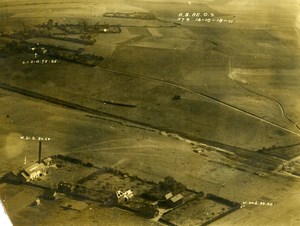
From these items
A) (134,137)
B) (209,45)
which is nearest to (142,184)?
(134,137)

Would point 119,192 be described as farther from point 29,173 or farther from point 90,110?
point 90,110

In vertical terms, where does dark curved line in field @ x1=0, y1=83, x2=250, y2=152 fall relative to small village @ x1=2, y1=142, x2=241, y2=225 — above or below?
above

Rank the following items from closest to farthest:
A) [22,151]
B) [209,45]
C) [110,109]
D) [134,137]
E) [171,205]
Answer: [171,205] < [22,151] < [134,137] < [110,109] < [209,45]

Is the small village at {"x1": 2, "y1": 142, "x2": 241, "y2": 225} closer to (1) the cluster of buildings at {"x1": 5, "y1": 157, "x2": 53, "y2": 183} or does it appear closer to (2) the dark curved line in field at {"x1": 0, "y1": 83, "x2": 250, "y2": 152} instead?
(1) the cluster of buildings at {"x1": 5, "y1": 157, "x2": 53, "y2": 183}

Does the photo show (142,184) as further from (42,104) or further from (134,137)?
(42,104)

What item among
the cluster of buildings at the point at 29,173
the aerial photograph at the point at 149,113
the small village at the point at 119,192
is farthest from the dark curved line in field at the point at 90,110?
the cluster of buildings at the point at 29,173

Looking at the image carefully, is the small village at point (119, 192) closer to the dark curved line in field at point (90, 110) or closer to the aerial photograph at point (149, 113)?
the aerial photograph at point (149, 113)

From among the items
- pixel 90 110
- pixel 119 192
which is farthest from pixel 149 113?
pixel 119 192

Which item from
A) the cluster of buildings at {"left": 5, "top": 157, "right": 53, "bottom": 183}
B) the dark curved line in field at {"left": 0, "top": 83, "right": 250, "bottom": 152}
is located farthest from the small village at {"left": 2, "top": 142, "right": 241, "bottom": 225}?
the dark curved line in field at {"left": 0, "top": 83, "right": 250, "bottom": 152}
